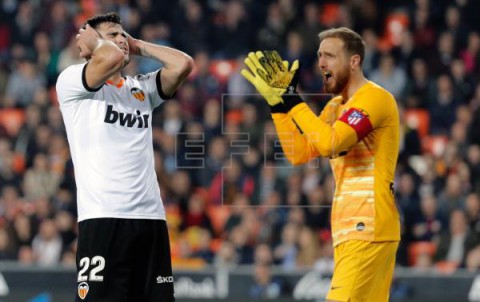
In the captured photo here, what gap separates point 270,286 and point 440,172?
2.88 m

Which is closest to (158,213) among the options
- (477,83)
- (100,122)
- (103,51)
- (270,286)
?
(100,122)

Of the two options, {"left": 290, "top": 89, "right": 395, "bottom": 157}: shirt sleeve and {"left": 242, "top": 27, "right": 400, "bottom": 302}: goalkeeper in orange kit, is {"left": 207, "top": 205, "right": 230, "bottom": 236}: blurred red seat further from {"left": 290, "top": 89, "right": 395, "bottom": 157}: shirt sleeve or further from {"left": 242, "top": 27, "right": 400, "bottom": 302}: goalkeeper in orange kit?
{"left": 290, "top": 89, "right": 395, "bottom": 157}: shirt sleeve

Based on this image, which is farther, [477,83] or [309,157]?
[477,83]

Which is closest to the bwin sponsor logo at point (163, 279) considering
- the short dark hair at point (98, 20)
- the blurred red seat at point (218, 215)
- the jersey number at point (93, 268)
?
the jersey number at point (93, 268)

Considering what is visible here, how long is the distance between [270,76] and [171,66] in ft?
2.08

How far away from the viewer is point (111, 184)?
644 cm

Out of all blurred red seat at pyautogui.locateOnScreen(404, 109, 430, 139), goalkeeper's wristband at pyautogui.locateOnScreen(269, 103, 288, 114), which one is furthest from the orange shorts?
blurred red seat at pyautogui.locateOnScreen(404, 109, 430, 139)

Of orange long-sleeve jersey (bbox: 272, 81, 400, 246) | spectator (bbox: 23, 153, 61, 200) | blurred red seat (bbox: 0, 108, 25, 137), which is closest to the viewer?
orange long-sleeve jersey (bbox: 272, 81, 400, 246)

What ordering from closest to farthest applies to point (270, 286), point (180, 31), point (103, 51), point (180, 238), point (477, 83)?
→ point (103, 51) < point (270, 286) < point (180, 238) < point (477, 83) < point (180, 31)

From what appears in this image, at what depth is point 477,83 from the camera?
1512 centimetres

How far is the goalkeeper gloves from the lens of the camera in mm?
6824

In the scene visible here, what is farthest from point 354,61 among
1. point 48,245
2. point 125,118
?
point 48,245

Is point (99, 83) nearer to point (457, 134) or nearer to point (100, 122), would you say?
point (100, 122)

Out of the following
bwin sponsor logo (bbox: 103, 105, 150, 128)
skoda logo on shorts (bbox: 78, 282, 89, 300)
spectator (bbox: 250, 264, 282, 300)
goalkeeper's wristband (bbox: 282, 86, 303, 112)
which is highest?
goalkeeper's wristband (bbox: 282, 86, 303, 112)
